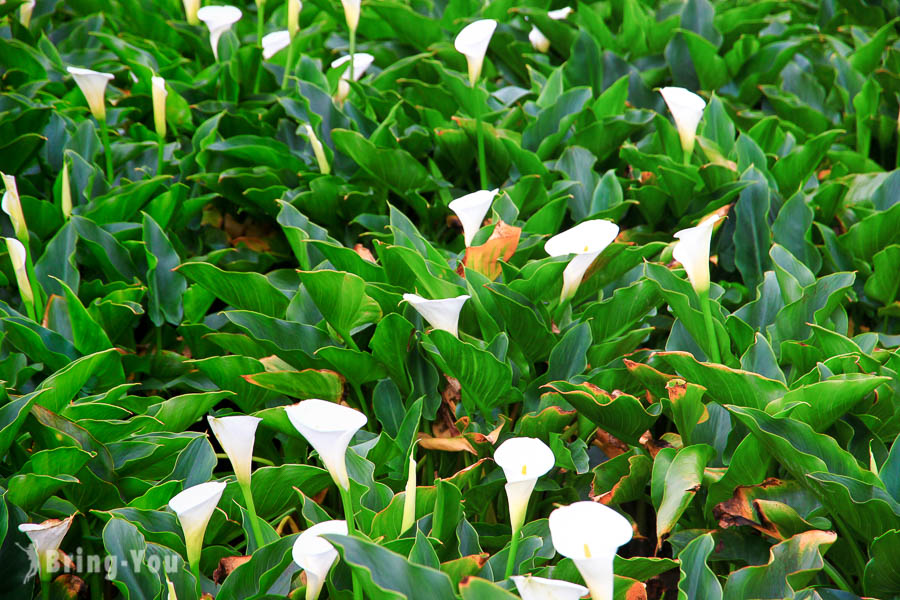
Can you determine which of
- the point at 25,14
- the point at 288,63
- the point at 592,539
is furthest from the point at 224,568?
the point at 25,14

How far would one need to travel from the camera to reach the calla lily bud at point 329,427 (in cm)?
114

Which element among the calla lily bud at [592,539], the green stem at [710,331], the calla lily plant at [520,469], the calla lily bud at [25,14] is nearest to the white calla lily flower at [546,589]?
the calla lily bud at [592,539]

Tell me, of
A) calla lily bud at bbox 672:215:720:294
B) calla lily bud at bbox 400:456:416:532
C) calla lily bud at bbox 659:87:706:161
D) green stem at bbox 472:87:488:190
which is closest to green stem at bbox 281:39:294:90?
green stem at bbox 472:87:488:190

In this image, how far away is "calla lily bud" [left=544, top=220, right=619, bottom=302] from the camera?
1.54 m

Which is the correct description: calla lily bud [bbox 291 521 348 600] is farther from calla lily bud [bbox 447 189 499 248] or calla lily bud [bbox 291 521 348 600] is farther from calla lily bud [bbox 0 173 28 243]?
calla lily bud [bbox 0 173 28 243]

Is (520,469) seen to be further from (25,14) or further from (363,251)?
(25,14)

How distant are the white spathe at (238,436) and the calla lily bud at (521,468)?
36 centimetres

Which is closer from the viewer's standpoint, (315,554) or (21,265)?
(315,554)

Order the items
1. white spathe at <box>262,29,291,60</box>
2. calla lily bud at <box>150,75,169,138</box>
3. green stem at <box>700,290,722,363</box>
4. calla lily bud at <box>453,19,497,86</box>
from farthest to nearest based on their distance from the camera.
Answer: white spathe at <box>262,29,291,60</box>
calla lily bud at <box>150,75,169,138</box>
calla lily bud at <box>453,19,497,86</box>
green stem at <box>700,290,722,363</box>

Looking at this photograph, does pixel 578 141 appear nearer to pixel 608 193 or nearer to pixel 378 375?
pixel 608 193

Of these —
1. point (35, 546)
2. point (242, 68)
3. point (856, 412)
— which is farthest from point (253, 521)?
point (242, 68)

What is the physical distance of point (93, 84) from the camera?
2119 millimetres

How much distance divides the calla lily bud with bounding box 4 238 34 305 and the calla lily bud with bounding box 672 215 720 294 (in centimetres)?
125

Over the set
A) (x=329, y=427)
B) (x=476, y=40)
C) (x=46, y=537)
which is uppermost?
(x=476, y=40)
